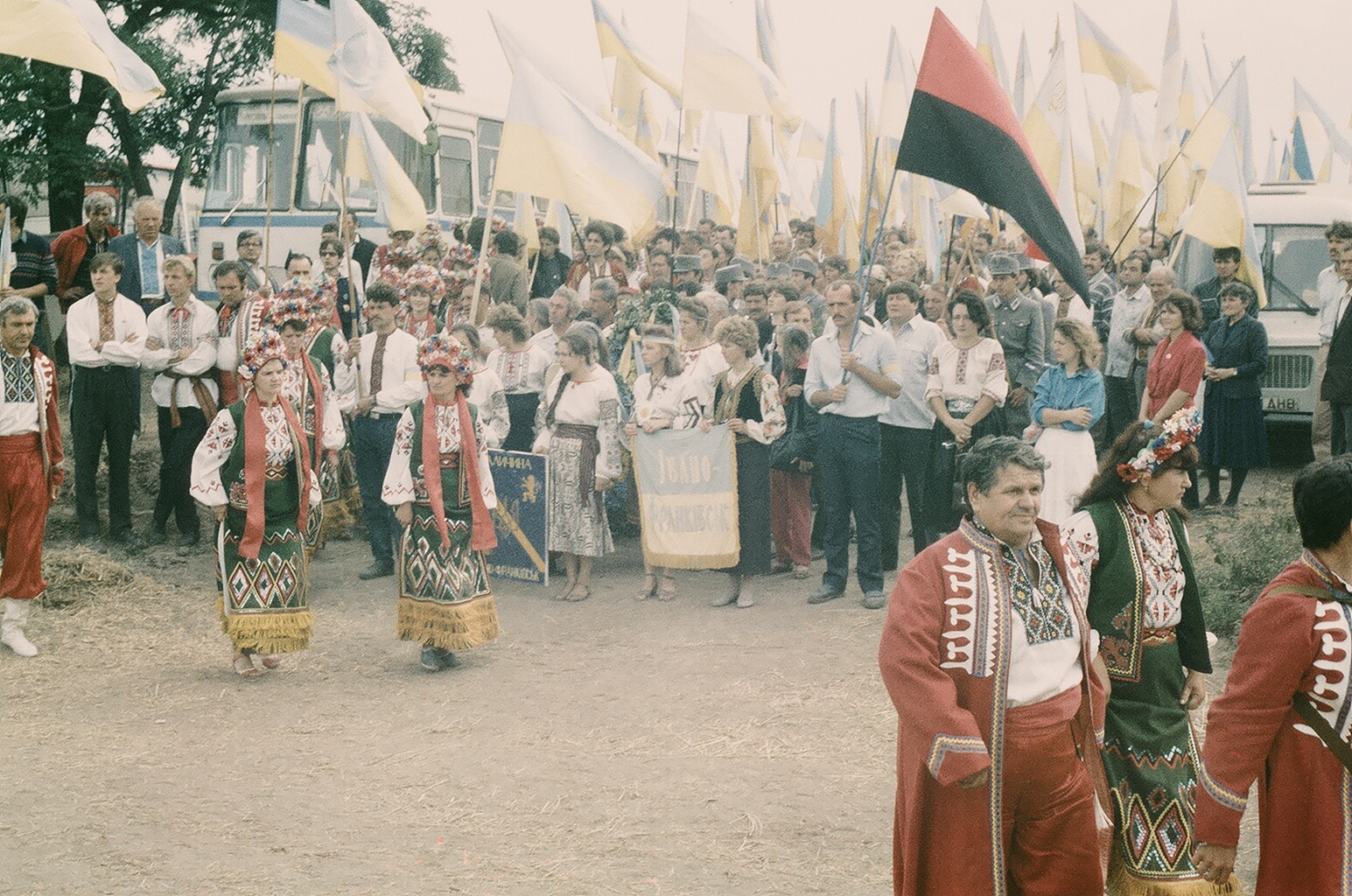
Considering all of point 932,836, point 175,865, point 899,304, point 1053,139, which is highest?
point 1053,139

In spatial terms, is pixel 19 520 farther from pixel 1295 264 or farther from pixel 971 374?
pixel 1295 264

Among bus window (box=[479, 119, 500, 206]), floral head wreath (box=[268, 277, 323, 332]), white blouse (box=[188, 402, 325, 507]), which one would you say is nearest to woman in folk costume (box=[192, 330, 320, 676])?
white blouse (box=[188, 402, 325, 507])

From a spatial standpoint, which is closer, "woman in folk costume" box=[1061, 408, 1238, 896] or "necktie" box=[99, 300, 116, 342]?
"woman in folk costume" box=[1061, 408, 1238, 896]

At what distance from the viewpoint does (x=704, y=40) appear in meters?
10.0

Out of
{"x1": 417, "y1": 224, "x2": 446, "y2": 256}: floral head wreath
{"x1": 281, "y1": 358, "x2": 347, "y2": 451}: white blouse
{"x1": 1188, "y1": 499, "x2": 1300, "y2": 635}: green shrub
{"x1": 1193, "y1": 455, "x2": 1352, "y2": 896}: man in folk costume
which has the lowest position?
{"x1": 1188, "y1": 499, "x2": 1300, "y2": 635}: green shrub

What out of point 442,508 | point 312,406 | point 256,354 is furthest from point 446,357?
point 312,406

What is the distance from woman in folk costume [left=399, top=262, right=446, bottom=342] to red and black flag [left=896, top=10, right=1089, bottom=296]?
4925 millimetres

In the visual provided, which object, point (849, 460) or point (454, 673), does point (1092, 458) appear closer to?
point (849, 460)

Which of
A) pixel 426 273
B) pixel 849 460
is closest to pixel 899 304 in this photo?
pixel 849 460

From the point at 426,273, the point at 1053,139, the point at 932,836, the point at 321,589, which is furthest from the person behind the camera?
the point at 1053,139

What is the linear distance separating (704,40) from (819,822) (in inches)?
257

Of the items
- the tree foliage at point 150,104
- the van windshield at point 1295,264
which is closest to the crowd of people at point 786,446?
the van windshield at point 1295,264

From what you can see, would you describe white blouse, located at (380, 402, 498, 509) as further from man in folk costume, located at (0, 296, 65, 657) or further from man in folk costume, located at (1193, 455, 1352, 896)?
man in folk costume, located at (1193, 455, 1352, 896)

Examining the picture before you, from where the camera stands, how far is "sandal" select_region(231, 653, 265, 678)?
759 cm
